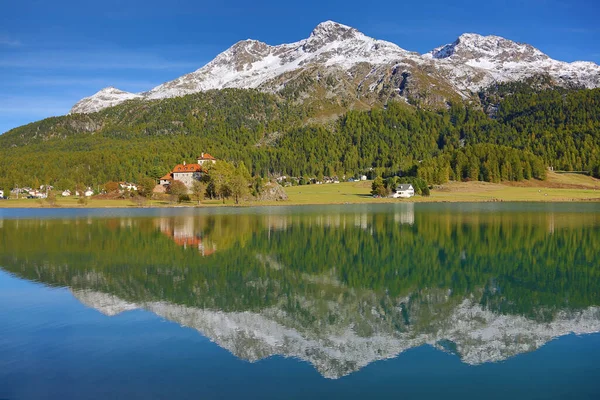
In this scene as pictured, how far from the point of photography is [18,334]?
60.4ft

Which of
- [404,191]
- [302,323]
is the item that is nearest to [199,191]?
[404,191]

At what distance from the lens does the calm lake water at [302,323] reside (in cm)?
1364

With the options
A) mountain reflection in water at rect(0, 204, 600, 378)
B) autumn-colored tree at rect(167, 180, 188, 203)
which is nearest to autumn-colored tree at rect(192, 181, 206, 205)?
autumn-colored tree at rect(167, 180, 188, 203)

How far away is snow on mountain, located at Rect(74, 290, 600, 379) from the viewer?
15812 mm

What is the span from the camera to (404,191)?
147 metres

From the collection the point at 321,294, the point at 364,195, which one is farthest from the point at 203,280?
the point at 364,195

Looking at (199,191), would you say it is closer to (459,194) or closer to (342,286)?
(459,194)

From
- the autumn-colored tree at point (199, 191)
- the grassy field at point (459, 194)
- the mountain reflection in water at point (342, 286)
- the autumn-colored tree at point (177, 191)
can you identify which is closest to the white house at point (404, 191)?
the grassy field at point (459, 194)

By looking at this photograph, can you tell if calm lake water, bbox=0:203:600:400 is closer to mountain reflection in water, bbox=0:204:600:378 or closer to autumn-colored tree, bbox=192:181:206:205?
mountain reflection in water, bbox=0:204:600:378

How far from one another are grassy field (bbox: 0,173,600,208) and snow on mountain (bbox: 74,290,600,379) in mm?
101709

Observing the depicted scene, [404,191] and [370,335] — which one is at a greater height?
[404,191]

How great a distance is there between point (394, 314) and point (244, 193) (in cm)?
10242

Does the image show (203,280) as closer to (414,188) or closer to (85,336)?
(85,336)

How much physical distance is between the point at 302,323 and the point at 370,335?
2.98 meters
